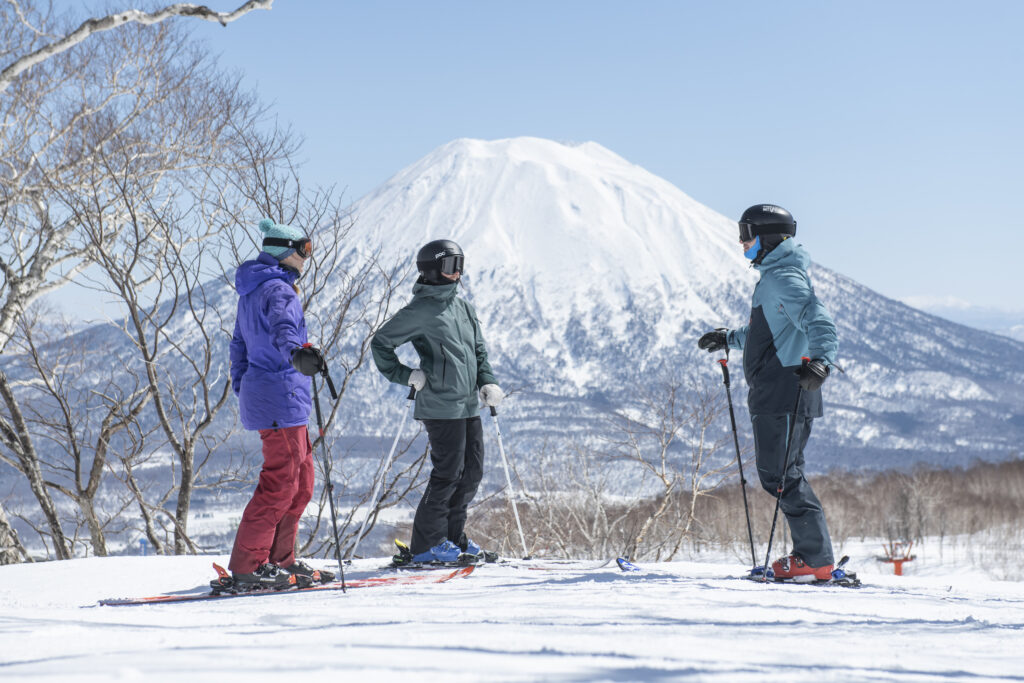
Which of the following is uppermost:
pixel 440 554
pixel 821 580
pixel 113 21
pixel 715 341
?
pixel 113 21

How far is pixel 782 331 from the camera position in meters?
4.36

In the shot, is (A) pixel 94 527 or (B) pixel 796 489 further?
(A) pixel 94 527

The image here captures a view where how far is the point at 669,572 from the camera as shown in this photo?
4555 mm

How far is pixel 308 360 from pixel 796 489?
246 cm

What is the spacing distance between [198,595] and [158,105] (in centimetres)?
729

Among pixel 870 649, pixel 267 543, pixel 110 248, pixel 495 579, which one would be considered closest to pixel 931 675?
pixel 870 649

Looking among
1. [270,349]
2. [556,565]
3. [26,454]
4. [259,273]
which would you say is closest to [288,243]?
[259,273]

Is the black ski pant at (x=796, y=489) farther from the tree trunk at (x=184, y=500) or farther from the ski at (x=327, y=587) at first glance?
the tree trunk at (x=184, y=500)

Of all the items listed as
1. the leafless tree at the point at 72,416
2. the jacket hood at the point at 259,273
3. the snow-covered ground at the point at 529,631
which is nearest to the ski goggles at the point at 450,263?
the jacket hood at the point at 259,273

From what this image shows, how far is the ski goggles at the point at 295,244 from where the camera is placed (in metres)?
4.21

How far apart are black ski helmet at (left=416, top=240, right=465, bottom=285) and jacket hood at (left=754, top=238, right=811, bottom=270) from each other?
5.13 feet

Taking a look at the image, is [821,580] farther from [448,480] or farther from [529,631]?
[529,631]

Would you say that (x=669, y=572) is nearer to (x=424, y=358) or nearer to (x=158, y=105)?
(x=424, y=358)

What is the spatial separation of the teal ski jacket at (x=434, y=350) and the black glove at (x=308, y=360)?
678 mm
